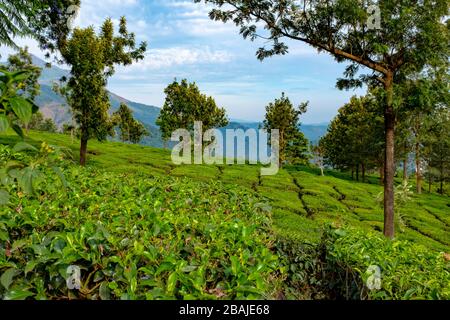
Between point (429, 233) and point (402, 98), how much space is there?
22077 mm

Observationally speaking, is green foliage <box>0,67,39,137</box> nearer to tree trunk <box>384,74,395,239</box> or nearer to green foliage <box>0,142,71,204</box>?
green foliage <box>0,142,71,204</box>

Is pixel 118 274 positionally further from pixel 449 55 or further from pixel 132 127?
pixel 132 127

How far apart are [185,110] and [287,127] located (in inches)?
765

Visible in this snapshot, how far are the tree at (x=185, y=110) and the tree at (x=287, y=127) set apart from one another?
1137 cm

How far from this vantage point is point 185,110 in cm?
7656

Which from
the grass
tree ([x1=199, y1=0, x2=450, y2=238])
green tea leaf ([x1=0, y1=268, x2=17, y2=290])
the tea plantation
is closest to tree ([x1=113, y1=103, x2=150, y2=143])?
the grass

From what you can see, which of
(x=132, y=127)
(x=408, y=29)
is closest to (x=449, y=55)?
(x=408, y=29)

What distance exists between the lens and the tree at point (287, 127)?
67875 mm

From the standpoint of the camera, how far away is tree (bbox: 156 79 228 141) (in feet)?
249

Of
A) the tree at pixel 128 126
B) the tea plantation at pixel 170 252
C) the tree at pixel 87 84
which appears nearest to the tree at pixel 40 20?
the tree at pixel 87 84

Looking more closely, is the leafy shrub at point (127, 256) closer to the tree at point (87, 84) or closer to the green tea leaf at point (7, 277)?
the green tea leaf at point (7, 277)

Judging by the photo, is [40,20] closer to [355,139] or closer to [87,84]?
[87,84]

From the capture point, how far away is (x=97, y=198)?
5836 millimetres

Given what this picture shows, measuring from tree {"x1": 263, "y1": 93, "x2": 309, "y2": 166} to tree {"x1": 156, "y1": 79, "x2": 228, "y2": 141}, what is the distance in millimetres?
11371
